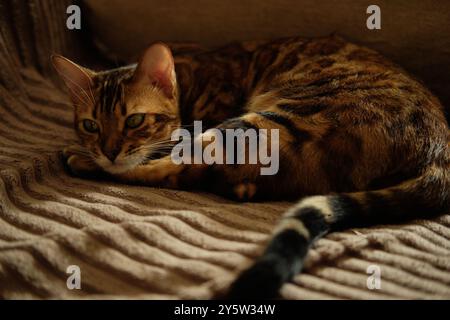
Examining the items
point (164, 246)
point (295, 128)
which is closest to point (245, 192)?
point (295, 128)

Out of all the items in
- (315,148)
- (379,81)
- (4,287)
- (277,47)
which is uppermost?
(277,47)

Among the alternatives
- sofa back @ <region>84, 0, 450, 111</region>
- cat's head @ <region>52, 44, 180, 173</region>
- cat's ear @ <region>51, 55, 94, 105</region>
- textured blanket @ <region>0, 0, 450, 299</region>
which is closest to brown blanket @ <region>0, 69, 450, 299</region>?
textured blanket @ <region>0, 0, 450, 299</region>

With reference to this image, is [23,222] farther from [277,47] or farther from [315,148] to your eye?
[277,47]

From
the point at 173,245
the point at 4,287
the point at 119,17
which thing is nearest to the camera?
the point at 4,287

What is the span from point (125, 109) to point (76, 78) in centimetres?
21

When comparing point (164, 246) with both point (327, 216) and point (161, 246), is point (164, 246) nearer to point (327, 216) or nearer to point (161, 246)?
point (161, 246)

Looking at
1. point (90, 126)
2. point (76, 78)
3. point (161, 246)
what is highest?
point (76, 78)

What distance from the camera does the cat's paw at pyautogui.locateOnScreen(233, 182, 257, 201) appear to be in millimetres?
1260

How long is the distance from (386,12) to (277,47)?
0.43m

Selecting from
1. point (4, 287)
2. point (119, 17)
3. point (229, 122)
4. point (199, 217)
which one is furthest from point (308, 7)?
point (4, 287)

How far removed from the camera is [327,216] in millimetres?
1065

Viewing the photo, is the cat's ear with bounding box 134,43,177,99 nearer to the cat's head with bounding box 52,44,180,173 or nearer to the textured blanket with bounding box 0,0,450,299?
the cat's head with bounding box 52,44,180,173

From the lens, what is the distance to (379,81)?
139 cm

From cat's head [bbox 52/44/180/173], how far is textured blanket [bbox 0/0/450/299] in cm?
11
